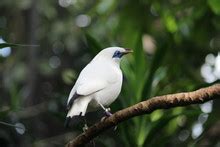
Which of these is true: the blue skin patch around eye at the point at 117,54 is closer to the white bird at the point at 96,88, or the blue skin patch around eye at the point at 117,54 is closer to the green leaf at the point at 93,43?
the white bird at the point at 96,88

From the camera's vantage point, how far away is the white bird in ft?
7.87

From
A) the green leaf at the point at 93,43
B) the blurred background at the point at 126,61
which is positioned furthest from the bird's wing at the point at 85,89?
the green leaf at the point at 93,43

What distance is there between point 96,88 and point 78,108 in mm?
118

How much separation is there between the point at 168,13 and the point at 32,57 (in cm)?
145

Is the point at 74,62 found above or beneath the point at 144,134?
beneath

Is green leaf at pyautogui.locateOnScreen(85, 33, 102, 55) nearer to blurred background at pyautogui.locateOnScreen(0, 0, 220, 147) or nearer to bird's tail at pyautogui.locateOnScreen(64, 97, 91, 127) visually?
blurred background at pyautogui.locateOnScreen(0, 0, 220, 147)

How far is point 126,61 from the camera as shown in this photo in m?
3.35

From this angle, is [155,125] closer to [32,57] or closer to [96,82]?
[96,82]

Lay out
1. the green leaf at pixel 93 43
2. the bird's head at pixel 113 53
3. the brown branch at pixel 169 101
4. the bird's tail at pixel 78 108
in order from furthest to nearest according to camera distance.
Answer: the green leaf at pixel 93 43
the bird's head at pixel 113 53
the bird's tail at pixel 78 108
the brown branch at pixel 169 101

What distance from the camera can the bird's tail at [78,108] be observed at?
2.37m

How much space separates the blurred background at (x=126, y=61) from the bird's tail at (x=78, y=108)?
0.26 m

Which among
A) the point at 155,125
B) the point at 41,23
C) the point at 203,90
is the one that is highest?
the point at 203,90

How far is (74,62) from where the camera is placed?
7.42 m

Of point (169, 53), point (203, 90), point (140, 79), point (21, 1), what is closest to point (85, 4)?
point (21, 1)
